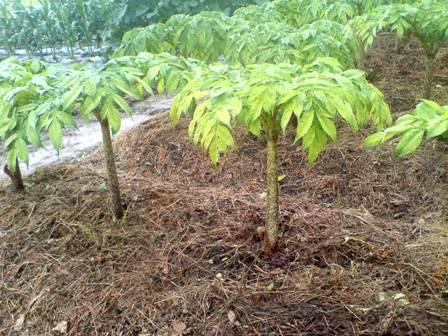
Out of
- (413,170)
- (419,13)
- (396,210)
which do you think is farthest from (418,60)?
(396,210)

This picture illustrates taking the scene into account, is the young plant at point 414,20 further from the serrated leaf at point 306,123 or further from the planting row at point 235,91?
the serrated leaf at point 306,123

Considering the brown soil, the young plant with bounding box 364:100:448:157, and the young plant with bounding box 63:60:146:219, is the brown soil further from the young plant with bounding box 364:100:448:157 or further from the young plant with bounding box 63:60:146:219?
the young plant with bounding box 364:100:448:157

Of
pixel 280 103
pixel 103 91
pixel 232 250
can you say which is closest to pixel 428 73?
pixel 232 250

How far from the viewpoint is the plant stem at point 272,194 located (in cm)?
208

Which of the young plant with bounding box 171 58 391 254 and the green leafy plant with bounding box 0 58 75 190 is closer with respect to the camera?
the young plant with bounding box 171 58 391 254

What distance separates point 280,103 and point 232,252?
104cm

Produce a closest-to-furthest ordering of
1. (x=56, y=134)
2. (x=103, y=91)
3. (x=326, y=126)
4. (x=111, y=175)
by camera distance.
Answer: (x=326, y=126) < (x=56, y=134) < (x=103, y=91) < (x=111, y=175)

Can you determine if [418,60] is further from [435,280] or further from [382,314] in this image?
[382,314]

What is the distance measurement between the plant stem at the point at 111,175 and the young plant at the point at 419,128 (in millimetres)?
1561

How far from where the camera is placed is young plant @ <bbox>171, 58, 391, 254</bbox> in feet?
5.45

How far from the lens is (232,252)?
2.41 meters

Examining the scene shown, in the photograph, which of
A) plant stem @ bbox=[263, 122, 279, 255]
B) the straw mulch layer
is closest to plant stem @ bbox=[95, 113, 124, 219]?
the straw mulch layer

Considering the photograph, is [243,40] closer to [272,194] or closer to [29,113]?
[272,194]

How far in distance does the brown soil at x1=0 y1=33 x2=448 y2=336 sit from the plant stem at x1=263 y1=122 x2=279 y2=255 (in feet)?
0.30
